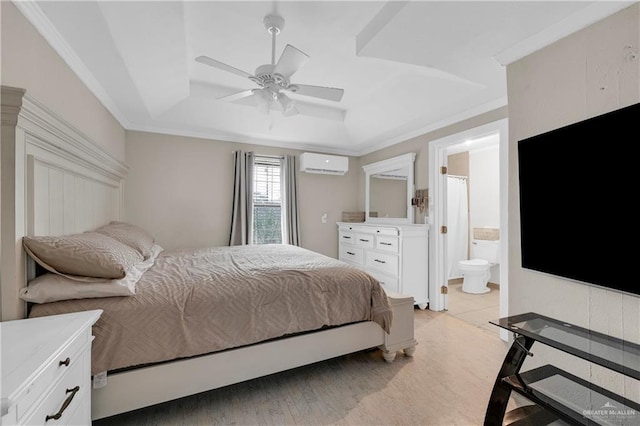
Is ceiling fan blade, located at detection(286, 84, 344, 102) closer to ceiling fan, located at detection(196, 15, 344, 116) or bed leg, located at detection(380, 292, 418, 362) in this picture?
ceiling fan, located at detection(196, 15, 344, 116)

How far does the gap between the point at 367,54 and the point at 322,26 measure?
0.41 meters

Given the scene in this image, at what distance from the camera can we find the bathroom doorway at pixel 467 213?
2.76 metres

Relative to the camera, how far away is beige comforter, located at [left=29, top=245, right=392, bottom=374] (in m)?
1.41

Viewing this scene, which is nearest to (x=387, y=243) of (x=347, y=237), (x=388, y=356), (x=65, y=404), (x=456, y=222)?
(x=347, y=237)

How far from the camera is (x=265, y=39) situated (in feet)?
7.31

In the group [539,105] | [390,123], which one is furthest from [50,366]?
[390,123]

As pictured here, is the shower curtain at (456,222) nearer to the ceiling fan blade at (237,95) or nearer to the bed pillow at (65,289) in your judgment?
the ceiling fan blade at (237,95)

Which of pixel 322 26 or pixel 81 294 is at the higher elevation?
pixel 322 26

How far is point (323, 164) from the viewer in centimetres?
444

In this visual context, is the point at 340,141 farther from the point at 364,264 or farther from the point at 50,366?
the point at 50,366

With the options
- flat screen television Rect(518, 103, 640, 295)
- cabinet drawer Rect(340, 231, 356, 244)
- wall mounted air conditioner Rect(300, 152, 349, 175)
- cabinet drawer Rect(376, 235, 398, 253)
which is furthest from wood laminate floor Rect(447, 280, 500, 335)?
wall mounted air conditioner Rect(300, 152, 349, 175)

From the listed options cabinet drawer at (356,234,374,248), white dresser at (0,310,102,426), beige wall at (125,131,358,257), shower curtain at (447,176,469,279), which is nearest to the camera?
white dresser at (0,310,102,426)

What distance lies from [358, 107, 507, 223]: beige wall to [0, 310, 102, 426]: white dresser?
3490 millimetres

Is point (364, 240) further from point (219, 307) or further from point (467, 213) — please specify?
point (219, 307)
